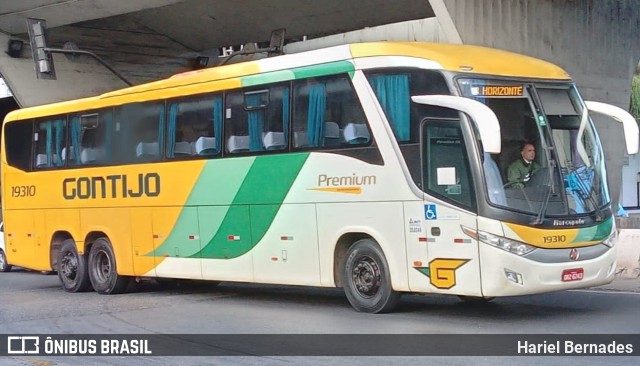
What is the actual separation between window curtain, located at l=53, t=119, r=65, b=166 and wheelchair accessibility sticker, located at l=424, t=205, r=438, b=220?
918 cm

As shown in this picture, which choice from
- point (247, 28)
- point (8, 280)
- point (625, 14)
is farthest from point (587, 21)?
point (8, 280)

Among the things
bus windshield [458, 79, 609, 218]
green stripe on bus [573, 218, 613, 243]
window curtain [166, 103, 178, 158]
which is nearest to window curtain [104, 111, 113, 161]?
window curtain [166, 103, 178, 158]

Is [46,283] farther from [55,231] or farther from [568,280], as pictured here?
[568,280]

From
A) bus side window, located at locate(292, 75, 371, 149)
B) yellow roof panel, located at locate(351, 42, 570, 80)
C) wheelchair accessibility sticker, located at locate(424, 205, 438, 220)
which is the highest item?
yellow roof panel, located at locate(351, 42, 570, 80)

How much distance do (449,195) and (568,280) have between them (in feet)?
5.61

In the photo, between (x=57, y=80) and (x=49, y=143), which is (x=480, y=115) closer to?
(x=49, y=143)

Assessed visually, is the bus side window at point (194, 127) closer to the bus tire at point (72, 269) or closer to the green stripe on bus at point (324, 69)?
the green stripe on bus at point (324, 69)

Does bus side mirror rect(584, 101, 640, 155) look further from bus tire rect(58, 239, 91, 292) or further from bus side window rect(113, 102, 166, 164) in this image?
bus tire rect(58, 239, 91, 292)

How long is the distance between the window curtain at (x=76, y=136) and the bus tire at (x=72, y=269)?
168 cm

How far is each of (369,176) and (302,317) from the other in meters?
2.13

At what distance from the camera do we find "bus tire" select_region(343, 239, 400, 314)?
39.6 ft

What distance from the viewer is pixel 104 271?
57.0ft

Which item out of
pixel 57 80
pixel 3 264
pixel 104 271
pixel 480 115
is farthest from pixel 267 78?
pixel 57 80

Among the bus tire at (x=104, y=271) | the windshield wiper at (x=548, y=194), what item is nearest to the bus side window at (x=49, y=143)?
the bus tire at (x=104, y=271)
